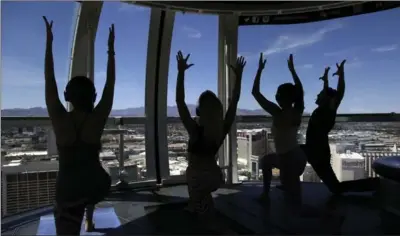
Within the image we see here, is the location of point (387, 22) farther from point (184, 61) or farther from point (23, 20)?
point (23, 20)

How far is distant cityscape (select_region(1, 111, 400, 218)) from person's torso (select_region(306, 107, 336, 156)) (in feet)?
0.19

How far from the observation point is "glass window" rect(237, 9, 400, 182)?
8.69 ft

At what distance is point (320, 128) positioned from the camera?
9.26 ft

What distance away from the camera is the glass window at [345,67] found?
2.65m

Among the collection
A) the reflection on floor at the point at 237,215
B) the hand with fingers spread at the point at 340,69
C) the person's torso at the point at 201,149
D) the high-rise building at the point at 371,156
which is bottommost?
the reflection on floor at the point at 237,215

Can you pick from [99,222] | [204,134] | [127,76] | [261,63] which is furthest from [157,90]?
[99,222]

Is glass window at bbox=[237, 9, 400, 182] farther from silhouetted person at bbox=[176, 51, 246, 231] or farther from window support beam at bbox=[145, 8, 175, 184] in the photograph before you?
window support beam at bbox=[145, 8, 175, 184]

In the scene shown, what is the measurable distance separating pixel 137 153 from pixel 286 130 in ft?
4.66

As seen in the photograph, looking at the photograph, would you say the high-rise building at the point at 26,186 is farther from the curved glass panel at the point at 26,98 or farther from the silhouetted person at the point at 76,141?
the silhouetted person at the point at 76,141

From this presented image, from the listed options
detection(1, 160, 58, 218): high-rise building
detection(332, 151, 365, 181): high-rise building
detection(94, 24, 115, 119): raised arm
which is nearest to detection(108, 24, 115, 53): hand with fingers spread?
detection(94, 24, 115, 119): raised arm

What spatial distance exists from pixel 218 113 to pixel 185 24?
1.74m

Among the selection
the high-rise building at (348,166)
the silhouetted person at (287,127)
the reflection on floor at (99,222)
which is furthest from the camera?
the high-rise building at (348,166)

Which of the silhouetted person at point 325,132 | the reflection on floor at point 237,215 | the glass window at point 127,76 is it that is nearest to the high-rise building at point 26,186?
the reflection on floor at point 237,215

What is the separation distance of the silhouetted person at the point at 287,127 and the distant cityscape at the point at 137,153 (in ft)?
0.21
